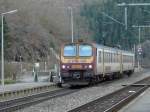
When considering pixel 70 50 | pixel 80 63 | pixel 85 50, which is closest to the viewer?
pixel 80 63

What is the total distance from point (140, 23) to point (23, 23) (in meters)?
18.1

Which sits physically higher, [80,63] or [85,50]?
[85,50]

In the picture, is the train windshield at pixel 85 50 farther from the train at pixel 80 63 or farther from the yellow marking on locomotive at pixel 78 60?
the yellow marking on locomotive at pixel 78 60

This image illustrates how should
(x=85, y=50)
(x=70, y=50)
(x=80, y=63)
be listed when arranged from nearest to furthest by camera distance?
1. (x=80, y=63)
2. (x=85, y=50)
3. (x=70, y=50)

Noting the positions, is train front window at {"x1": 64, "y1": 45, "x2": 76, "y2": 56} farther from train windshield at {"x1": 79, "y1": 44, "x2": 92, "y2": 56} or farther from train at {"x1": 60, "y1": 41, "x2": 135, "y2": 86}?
train windshield at {"x1": 79, "y1": 44, "x2": 92, "y2": 56}

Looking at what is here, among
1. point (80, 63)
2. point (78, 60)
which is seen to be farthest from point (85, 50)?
point (80, 63)

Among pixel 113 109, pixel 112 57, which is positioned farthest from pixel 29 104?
pixel 112 57

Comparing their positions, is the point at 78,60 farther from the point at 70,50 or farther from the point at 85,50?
the point at 70,50

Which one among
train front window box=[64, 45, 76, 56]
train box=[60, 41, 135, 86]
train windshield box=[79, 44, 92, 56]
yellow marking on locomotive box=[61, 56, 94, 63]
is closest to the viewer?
train box=[60, 41, 135, 86]

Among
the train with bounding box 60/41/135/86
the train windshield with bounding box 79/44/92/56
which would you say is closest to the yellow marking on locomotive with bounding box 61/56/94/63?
the train with bounding box 60/41/135/86

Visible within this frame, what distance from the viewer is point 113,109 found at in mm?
20062

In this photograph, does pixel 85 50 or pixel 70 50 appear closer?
pixel 85 50

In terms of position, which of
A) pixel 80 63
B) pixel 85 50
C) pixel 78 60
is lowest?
pixel 80 63

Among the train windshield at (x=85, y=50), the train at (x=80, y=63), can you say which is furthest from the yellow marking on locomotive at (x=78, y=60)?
the train windshield at (x=85, y=50)
